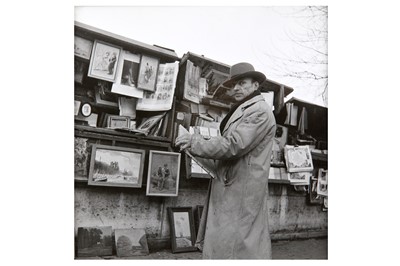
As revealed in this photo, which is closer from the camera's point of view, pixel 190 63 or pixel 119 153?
pixel 119 153

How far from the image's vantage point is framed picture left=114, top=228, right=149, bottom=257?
2.75 meters

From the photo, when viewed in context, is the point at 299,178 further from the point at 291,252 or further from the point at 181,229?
the point at 181,229

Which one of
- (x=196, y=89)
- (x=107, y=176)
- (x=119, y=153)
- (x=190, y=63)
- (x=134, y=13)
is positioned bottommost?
(x=107, y=176)

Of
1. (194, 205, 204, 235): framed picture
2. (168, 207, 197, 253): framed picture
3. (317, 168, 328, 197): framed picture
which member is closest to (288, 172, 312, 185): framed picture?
(317, 168, 328, 197): framed picture

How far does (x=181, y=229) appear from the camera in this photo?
121 inches

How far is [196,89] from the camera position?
3.27 metres

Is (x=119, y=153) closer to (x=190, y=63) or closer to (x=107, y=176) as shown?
(x=107, y=176)

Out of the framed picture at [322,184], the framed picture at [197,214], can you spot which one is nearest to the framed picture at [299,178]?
the framed picture at [322,184]

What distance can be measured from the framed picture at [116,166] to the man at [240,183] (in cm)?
109

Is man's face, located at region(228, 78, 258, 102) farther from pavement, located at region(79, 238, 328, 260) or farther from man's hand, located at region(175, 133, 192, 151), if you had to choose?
pavement, located at region(79, 238, 328, 260)

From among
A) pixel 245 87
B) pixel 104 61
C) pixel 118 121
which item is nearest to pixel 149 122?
pixel 118 121
